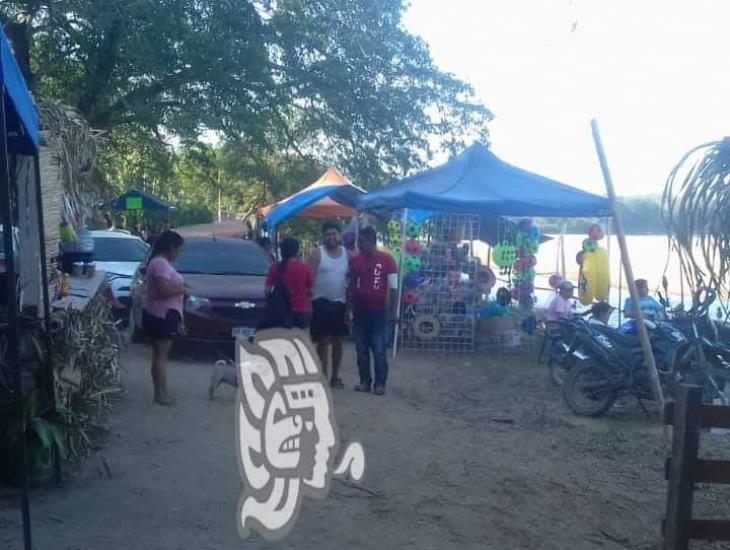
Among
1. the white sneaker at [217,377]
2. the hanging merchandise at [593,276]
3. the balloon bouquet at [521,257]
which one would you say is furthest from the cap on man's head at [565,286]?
the white sneaker at [217,377]

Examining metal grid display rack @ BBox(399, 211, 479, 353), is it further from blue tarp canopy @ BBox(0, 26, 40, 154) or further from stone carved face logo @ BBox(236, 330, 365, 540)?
blue tarp canopy @ BBox(0, 26, 40, 154)

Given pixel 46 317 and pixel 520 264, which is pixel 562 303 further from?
pixel 46 317

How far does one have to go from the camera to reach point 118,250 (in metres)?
15.7

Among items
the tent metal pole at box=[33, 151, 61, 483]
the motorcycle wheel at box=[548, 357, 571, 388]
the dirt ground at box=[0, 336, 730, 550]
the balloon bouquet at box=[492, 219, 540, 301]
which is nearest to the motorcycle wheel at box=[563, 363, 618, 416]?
the dirt ground at box=[0, 336, 730, 550]

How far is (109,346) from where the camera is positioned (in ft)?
24.6

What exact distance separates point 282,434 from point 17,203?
2.54 m

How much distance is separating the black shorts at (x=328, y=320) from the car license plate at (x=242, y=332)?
1392 millimetres

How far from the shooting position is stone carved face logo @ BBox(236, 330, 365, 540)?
5719 mm

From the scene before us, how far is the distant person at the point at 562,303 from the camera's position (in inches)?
509

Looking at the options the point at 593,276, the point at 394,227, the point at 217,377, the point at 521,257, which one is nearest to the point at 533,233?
the point at 521,257

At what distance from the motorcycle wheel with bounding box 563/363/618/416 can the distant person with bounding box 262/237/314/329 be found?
271 cm

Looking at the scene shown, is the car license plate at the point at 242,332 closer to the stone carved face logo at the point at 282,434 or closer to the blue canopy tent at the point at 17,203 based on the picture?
the stone carved face logo at the point at 282,434

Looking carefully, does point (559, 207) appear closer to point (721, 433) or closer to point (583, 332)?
point (583, 332)

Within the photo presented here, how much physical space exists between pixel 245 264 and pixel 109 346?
444 cm
